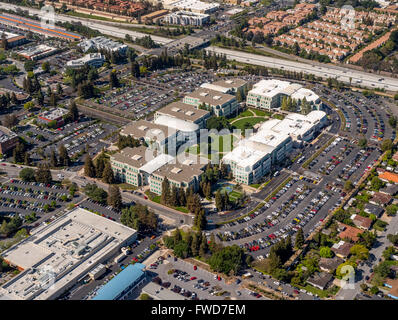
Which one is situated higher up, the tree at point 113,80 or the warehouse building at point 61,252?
the tree at point 113,80

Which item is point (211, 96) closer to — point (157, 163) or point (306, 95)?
point (306, 95)

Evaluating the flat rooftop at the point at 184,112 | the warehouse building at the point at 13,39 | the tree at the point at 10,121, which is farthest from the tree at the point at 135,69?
the warehouse building at the point at 13,39

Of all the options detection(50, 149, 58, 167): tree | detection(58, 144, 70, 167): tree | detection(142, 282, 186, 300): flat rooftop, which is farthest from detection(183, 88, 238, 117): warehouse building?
detection(142, 282, 186, 300): flat rooftop

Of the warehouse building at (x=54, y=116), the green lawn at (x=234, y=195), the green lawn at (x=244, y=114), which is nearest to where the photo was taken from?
the green lawn at (x=234, y=195)

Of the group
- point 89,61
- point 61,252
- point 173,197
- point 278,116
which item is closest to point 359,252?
point 173,197

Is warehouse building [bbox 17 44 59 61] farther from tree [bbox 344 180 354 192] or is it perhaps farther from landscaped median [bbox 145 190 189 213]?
tree [bbox 344 180 354 192]

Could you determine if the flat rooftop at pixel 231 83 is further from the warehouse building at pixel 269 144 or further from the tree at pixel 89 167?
the tree at pixel 89 167

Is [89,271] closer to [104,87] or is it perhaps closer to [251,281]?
[251,281]
